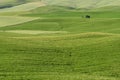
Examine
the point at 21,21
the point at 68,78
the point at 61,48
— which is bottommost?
the point at 21,21

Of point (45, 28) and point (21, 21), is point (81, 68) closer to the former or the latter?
point (45, 28)

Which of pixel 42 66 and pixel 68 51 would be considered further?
pixel 68 51

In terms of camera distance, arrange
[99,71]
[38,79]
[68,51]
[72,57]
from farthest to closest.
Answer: [68,51], [72,57], [99,71], [38,79]

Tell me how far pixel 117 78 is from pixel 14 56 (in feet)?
49.8

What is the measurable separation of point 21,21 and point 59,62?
92.4 meters

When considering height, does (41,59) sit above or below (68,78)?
below

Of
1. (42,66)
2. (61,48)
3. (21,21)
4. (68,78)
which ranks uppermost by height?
(68,78)

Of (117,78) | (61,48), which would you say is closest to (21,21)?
(61,48)

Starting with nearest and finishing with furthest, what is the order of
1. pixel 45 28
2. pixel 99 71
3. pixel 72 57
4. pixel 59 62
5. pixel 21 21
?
1. pixel 99 71
2. pixel 59 62
3. pixel 72 57
4. pixel 45 28
5. pixel 21 21

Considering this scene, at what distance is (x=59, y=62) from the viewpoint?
39438 millimetres

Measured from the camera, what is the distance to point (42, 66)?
122 ft

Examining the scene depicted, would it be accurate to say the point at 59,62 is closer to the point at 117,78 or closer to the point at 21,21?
the point at 117,78

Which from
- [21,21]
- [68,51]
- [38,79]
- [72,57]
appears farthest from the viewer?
[21,21]

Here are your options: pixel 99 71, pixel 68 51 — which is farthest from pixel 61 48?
pixel 99 71
